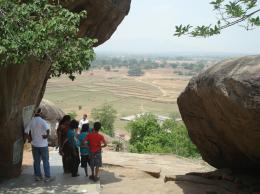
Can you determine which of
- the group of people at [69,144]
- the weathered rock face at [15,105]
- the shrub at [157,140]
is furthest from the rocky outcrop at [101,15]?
the shrub at [157,140]

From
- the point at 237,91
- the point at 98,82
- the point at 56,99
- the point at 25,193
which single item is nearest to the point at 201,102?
the point at 237,91

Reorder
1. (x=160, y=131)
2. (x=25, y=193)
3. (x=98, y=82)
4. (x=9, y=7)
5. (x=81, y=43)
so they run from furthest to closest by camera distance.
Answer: (x=98, y=82), (x=160, y=131), (x=25, y=193), (x=81, y=43), (x=9, y=7)

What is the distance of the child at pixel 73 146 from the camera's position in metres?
10.4

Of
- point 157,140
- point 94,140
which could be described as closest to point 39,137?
point 94,140

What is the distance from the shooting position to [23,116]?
426 inches

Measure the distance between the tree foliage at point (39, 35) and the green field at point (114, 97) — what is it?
68.2m

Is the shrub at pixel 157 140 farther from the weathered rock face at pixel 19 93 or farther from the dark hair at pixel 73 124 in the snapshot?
the dark hair at pixel 73 124

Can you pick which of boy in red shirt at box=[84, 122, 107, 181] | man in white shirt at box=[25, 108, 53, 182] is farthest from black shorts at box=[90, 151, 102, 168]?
man in white shirt at box=[25, 108, 53, 182]

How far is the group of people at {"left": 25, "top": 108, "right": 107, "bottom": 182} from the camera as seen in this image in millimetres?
9922

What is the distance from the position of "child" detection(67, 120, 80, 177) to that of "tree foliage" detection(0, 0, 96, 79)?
273 cm

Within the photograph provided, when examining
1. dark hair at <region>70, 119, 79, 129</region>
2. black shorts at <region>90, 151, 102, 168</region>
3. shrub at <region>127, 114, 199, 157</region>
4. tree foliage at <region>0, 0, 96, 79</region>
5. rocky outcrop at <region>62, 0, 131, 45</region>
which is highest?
rocky outcrop at <region>62, 0, 131, 45</region>

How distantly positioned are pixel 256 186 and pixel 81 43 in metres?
4.74

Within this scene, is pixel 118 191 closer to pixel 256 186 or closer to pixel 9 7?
pixel 256 186

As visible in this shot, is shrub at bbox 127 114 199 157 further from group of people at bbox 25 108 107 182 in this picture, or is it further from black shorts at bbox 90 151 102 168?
black shorts at bbox 90 151 102 168
